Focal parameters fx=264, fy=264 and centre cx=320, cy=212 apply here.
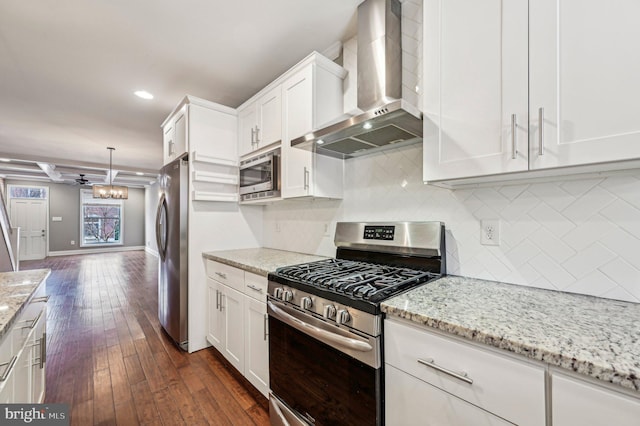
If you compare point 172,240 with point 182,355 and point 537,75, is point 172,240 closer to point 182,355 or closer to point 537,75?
point 182,355

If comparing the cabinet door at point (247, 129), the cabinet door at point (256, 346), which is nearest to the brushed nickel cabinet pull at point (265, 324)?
the cabinet door at point (256, 346)

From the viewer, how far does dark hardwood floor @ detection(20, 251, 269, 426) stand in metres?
1.69

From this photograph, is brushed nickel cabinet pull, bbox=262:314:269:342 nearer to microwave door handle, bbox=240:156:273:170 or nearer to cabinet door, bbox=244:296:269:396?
cabinet door, bbox=244:296:269:396

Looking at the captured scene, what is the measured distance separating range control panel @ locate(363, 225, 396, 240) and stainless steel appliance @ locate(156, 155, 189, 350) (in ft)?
5.52

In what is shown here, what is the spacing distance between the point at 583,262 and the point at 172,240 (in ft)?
9.65

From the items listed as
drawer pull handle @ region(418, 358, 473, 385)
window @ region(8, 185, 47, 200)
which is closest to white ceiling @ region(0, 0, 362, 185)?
drawer pull handle @ region(418, 358, 473, 385)

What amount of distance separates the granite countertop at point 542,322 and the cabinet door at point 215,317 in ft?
5.66

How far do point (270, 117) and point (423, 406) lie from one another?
84.4 inches

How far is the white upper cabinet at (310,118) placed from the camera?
1.88m

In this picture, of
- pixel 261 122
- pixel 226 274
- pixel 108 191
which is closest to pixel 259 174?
pixel 261 122

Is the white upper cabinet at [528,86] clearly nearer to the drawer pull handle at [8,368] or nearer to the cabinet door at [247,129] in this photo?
the cabinet door at [247,129]

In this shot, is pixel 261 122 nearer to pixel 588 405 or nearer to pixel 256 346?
pixel 256 346

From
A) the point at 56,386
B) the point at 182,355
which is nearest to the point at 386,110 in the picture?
the point at 182,355

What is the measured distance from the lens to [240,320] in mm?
1973
